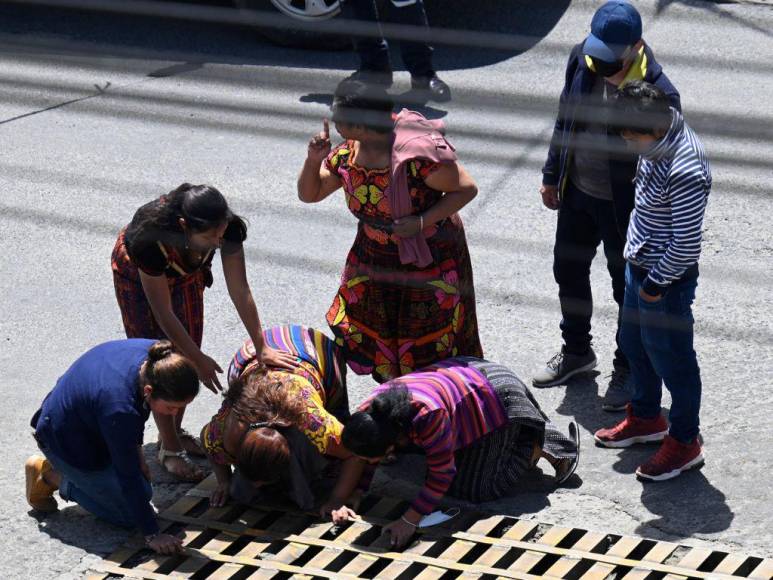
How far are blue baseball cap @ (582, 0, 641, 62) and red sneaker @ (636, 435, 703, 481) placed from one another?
4.23 feet

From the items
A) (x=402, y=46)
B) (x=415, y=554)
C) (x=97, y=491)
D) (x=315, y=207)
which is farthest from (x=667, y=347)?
(x=402, y=46)

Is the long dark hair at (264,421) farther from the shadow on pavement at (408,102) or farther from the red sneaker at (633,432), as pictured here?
the shadow on pavement at (408,102)

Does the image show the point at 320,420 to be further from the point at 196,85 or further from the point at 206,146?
the point at 196,85

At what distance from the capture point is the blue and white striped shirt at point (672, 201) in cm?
368

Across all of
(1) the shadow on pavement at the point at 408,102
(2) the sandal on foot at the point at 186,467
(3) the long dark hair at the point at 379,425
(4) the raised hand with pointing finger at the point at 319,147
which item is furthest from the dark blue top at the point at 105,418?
(1) the shadow on pavement at the point at 408,102

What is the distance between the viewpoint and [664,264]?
3.75 meters

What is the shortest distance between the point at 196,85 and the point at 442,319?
13.0 ft

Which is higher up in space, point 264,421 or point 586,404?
point 264,421

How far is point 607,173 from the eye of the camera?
4.31m

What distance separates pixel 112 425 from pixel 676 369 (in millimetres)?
1782

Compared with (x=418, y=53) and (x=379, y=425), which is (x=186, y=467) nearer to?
(x=379, y=425)

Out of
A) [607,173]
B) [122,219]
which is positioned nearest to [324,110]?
[122,219]

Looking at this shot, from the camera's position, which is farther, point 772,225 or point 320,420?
point 772,225

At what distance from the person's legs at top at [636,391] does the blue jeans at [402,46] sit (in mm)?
3428
